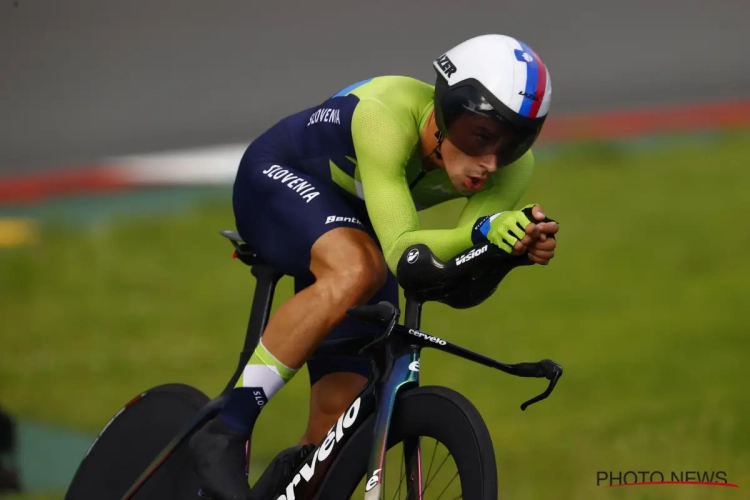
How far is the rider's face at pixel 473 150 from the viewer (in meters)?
2.89

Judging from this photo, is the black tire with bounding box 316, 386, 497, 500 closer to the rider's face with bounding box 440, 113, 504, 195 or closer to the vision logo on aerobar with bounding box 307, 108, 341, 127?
the rider's face with bounding box 440, 113, 504, 195

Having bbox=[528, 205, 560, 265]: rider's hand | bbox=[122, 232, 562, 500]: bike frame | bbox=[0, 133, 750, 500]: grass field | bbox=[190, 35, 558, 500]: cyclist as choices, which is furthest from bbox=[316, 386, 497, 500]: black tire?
bbox=[0, 133, 750, 500]: grass field

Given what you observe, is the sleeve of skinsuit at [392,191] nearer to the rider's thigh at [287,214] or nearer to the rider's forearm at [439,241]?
the rider's forearm at [439,241]

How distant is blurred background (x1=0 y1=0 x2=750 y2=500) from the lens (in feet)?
16.3

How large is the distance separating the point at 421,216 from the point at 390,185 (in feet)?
15.2

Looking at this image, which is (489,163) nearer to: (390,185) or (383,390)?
(390,185)

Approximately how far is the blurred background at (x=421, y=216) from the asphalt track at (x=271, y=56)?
2cm

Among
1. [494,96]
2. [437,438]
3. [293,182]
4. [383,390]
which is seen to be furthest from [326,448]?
[494,96]

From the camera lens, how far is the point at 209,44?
31.8 feet

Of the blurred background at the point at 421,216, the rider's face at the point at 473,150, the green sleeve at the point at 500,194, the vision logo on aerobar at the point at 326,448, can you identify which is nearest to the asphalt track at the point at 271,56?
the blurred background at the point at 421,216

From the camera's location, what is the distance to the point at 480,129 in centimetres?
289

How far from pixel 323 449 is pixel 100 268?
4.40 metres

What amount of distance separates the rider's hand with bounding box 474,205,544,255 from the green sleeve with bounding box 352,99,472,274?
17 cm

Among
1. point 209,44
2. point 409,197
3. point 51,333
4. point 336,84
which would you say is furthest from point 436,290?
point 209,44
